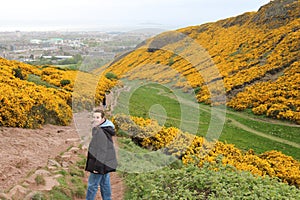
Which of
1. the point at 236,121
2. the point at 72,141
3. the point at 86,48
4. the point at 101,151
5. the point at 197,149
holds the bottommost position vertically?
the point at 236,121

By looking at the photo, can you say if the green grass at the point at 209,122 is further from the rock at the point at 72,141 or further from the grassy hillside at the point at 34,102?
the rock at the point at 72,141

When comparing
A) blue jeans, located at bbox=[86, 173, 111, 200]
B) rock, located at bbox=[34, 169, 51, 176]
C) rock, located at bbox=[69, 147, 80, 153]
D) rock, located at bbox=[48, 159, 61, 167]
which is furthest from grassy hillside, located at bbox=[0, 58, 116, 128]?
blue jeans, located at bbox=[86, 173, 111, 200]

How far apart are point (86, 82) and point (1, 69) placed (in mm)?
4225

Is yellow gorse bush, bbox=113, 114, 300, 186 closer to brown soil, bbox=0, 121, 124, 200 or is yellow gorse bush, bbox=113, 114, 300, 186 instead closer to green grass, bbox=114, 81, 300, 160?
green grass, bbox=114, 81, 300, 160

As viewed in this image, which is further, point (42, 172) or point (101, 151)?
point (42, 172)

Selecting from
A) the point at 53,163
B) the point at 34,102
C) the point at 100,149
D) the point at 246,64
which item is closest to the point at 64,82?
the point at 34,102

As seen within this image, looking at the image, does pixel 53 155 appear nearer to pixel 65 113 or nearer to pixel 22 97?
pixel 22 97

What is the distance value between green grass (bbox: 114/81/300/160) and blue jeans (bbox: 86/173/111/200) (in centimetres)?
798

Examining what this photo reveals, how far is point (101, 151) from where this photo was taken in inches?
212

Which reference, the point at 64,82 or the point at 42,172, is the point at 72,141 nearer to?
the point at 42,172

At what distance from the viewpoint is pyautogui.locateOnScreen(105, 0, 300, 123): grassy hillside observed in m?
22.3

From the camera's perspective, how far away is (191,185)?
21.9ft

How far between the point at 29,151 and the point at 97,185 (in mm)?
3554

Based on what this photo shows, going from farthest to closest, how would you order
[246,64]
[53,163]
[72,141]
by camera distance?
[246,64] → [72,141] → [53,163]
